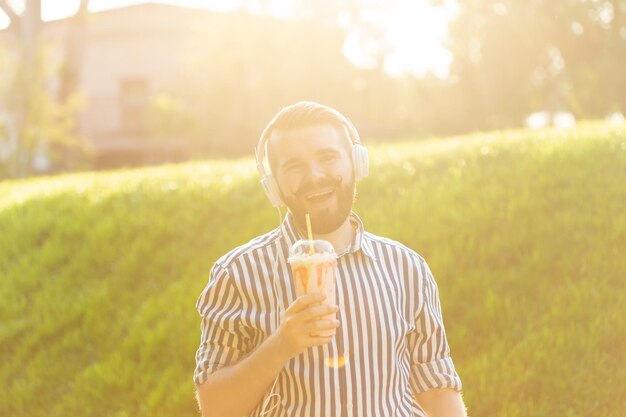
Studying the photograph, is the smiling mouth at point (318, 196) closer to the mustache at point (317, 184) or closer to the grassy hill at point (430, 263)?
the mustache at point (317, 184)

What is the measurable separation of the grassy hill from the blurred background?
18.5 m

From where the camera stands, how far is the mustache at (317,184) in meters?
3.21

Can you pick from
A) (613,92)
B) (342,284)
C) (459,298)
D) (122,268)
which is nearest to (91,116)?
(613,92)

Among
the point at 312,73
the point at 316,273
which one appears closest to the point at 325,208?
the point at 316,273

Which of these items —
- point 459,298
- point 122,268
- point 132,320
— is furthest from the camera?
point 122,268

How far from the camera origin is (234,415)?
10.6 feet

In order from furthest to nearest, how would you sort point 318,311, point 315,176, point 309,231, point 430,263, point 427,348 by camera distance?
point 430,263, point 427,348, point 315,176, point 309,231, point 318,311

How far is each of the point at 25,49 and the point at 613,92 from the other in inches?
900

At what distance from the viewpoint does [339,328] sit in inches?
128

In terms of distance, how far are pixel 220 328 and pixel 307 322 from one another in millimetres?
592

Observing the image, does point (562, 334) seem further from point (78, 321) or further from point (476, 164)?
point (78, 321)

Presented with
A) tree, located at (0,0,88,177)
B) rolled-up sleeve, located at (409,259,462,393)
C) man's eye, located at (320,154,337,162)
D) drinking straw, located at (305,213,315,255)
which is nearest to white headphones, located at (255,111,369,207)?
man's eye, located at (320,154,337,162)

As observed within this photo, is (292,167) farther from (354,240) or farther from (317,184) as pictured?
(354,240)

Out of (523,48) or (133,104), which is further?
(133,104)
